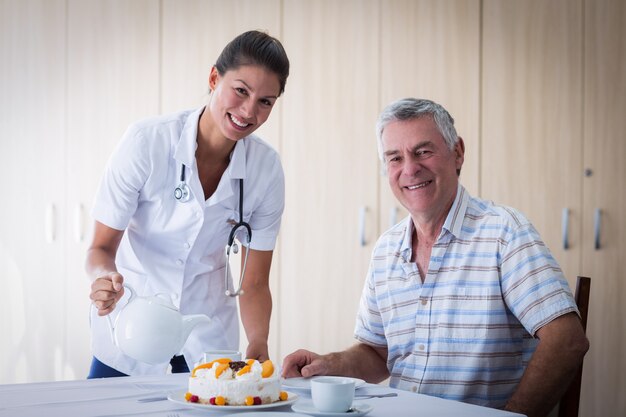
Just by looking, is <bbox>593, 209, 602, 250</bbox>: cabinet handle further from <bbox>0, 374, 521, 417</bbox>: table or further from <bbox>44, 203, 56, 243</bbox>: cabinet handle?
<bbox>44, 203, 56, 243</bbox>: cabinet handle

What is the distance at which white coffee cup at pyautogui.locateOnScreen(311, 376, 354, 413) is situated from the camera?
3.79 feet

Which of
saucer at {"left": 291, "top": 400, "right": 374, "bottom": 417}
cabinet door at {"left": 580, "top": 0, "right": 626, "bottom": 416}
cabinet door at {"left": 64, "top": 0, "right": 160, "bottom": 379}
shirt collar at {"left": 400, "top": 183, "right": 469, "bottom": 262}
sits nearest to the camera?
saucer at {"left": 291, "top": 400, "right": 374, "bottom": 417}

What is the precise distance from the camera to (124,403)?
1252 mm

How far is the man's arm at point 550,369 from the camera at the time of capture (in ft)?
4.84

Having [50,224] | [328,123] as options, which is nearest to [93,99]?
[50,224]

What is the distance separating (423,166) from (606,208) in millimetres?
1913

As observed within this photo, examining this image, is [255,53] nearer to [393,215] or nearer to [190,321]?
[190,321]

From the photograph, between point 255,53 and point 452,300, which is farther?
point 255,53

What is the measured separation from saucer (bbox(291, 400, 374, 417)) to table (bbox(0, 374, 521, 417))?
19 mm

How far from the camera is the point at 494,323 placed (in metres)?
1.61

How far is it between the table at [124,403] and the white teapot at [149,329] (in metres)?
0.07

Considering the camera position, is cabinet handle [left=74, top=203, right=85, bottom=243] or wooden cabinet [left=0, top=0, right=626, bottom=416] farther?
cabinet handle [left=74, top=203, right=85, bottom=243]

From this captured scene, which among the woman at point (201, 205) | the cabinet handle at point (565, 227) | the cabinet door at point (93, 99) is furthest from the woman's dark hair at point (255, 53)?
the cabinet door at point (93, 99)

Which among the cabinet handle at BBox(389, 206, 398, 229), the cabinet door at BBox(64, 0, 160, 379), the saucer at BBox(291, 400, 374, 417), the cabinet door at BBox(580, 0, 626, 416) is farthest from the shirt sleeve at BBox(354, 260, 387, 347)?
the cabinet door at BBox(64, 0, 160, 379)
